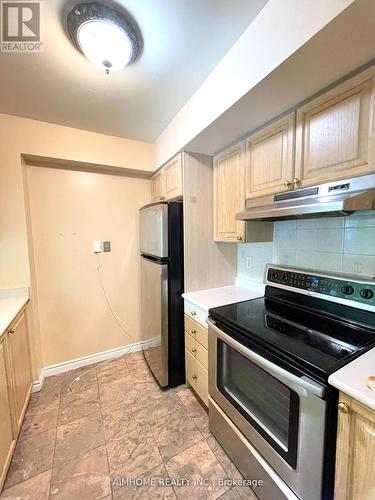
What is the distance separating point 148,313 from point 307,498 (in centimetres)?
161

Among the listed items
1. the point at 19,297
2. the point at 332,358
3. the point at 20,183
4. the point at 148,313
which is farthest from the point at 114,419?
the point at 20,183

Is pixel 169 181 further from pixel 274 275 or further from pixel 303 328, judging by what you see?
pixel 303 328

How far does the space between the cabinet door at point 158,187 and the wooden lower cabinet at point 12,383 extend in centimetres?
160

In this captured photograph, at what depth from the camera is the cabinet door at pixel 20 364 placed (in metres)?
1.41

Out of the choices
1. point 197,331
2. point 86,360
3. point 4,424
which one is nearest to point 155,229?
point 197,331

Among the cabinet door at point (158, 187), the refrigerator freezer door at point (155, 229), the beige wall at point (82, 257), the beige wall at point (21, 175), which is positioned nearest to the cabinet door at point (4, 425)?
the beige wall at point (21, 175)

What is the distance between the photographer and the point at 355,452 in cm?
72

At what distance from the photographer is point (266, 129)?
1.38 m

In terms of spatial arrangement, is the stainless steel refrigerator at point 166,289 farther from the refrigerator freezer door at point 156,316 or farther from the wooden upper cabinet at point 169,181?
the wooden upper cabinet at point 169,181

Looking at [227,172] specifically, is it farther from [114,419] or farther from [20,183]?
[114,419]

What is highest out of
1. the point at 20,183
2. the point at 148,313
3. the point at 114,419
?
the point at 20,183

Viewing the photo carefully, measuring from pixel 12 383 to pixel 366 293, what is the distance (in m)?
2.15

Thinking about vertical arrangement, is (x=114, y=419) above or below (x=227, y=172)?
below

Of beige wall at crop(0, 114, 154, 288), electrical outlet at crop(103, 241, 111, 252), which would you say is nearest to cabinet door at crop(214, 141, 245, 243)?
electrical outlet at crop(103, 241, 111, 252)
